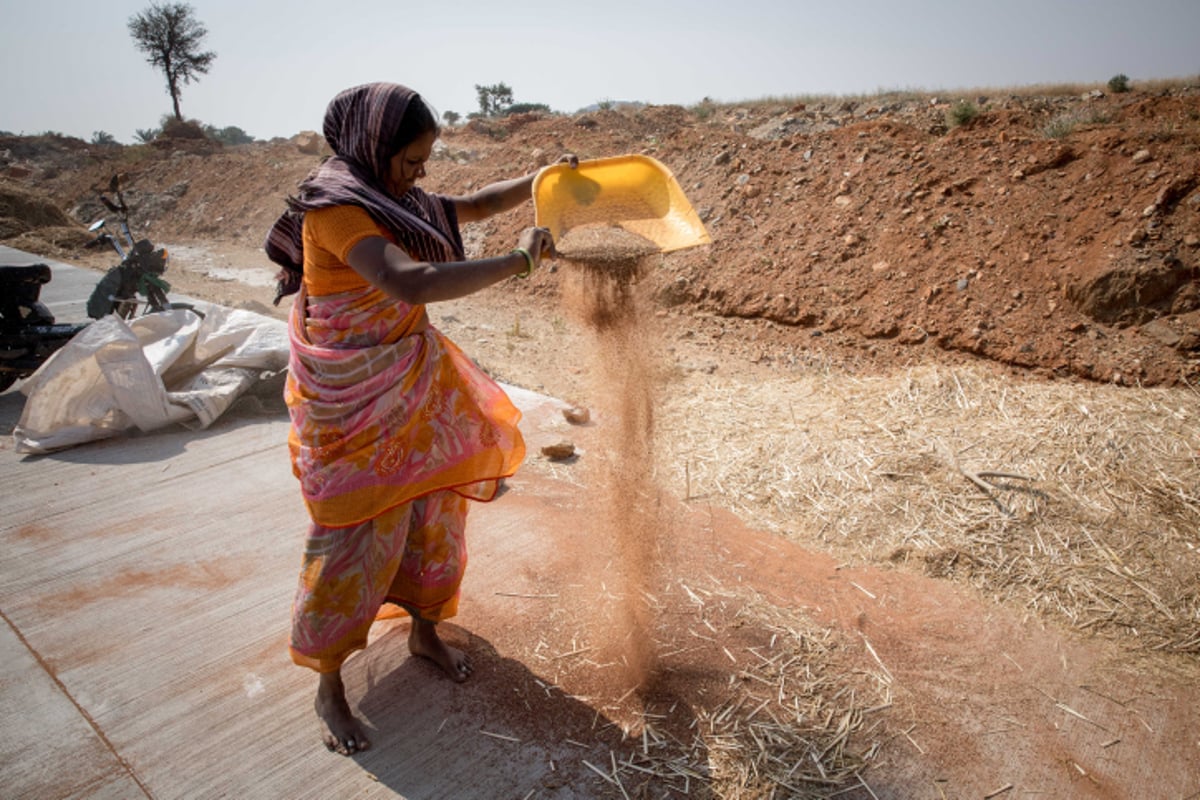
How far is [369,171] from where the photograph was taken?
5.86 feet

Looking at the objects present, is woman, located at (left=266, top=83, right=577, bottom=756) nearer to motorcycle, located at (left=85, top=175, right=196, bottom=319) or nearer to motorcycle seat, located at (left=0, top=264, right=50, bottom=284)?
motorcycle seat, located at (left=0, top=264, right=50, bottom=284)

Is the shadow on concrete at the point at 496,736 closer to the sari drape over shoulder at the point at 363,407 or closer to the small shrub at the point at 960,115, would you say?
the sari drape over shoulder at the point at 363,407

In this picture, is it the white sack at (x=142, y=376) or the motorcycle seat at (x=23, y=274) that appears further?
the motorcycle seat at (x=23, y=274)

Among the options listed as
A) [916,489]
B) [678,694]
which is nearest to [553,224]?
[678,694]

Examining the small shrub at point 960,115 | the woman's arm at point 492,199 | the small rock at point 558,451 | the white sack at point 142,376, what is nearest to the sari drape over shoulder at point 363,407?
the woman's arm at point 492,199

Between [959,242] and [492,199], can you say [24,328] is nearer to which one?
[492,199]

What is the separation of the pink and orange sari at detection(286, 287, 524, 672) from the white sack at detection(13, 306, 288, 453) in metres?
2.47

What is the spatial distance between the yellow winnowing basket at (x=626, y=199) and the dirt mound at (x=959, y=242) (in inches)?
117

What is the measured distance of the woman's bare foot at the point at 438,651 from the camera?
2252 millimetres

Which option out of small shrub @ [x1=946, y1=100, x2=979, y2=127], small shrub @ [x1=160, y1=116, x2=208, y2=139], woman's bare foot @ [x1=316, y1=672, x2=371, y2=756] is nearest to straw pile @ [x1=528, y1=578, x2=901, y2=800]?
woman's bare foot @ [x1=316, y1=672, x2=371, y2=756]

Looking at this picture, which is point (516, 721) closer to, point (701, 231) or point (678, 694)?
point (678, 694)

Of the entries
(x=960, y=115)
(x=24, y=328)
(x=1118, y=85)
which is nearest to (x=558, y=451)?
(x=24, y=328)

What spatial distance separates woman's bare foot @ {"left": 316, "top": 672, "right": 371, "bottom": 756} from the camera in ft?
6.51

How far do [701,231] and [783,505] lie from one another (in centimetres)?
144
